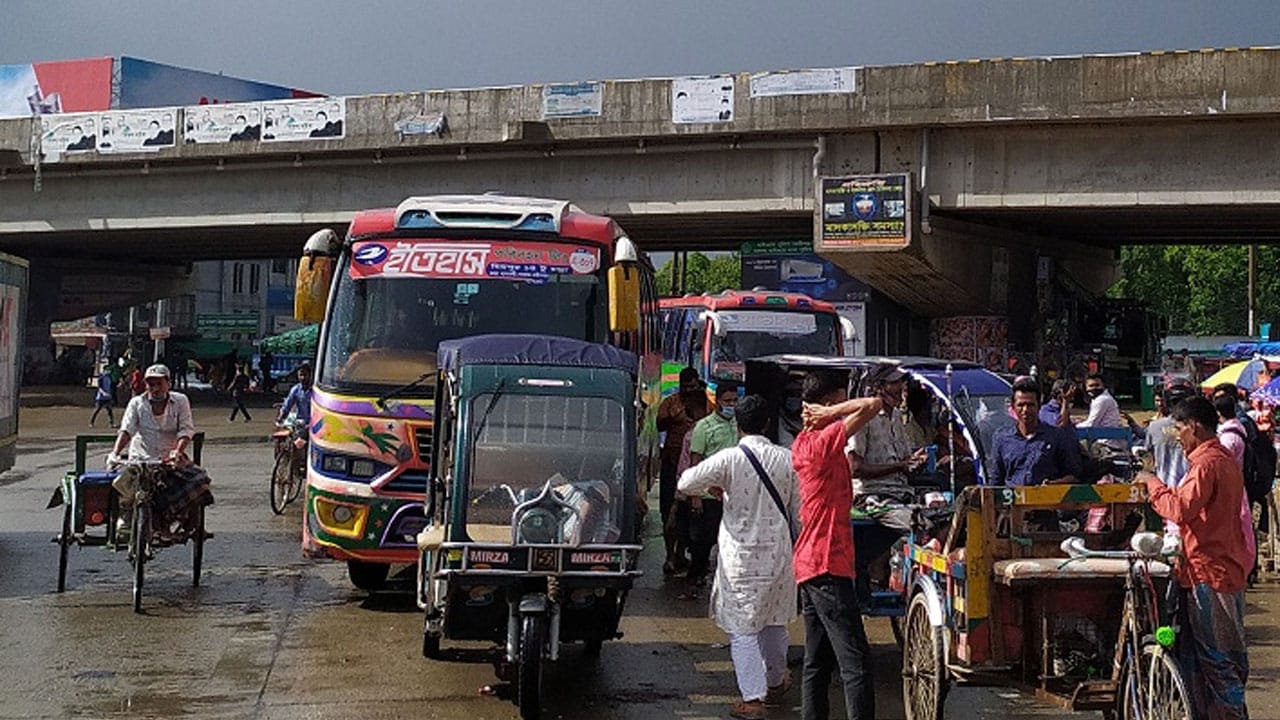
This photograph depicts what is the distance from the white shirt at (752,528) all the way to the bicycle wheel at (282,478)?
1007cm

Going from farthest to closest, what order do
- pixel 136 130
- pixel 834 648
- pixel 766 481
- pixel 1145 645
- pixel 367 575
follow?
1. pixel 136 130
2. pixel 367 575
3. pixel 766 481
4. pixel 834 648
5. pixel 1145 645

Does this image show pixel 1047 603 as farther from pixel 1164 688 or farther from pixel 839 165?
pixel 839 165

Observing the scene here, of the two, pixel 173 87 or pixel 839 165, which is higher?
pixel 173 87

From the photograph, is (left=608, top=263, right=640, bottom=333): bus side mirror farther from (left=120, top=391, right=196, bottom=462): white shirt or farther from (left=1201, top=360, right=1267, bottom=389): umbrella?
(left=1201, top=360, right=1267, bottom=389): umbrella

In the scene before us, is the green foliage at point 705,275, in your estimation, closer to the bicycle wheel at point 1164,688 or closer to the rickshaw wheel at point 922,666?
the rickshaw wheel at point 922,666

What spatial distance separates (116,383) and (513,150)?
61.2 ft

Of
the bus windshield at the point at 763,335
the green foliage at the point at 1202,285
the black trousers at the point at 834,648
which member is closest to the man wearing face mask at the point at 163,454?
the black trousers at the point at 834,648

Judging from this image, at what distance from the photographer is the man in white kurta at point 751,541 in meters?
6.68

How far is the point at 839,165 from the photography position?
29234 millimetres

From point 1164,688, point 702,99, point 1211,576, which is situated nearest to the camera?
point 1164,688

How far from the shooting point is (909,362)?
31.3 feet

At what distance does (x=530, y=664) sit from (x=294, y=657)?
7.89ft

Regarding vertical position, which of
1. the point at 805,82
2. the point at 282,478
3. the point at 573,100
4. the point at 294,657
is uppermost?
Result: the point at 805,82

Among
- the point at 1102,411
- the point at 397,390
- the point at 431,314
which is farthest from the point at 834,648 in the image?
the point at 1102,411
